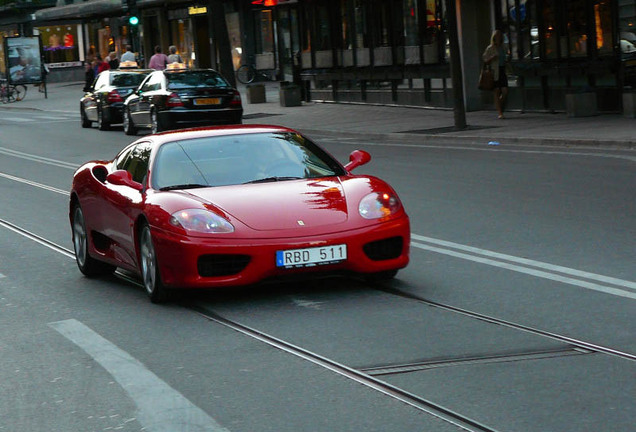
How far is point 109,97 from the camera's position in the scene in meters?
34.4

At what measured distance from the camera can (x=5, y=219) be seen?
610 inches

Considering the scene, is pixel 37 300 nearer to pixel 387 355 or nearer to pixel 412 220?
pixel 387 355

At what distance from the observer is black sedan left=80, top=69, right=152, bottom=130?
34219 mm

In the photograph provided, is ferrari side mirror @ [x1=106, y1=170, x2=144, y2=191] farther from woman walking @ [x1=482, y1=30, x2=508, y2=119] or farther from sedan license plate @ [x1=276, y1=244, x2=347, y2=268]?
woman walking @ [x1=482, y1=30, x2=508, y2=119]

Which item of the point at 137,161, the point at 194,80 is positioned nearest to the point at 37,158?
the point at 194,80

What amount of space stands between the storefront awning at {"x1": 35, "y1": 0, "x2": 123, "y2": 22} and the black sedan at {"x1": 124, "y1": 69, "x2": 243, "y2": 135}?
3577 cm

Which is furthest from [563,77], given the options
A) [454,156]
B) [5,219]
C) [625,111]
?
[5,219]

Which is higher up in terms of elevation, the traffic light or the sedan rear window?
the traffic light

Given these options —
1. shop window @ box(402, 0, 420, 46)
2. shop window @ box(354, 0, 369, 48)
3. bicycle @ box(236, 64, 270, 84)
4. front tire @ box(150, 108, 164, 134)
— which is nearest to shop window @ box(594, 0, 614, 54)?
shop window @ box(402, 0, 420, 46)

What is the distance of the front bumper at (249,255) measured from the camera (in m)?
8.56

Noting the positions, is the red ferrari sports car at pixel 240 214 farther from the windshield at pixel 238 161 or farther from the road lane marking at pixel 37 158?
the road lane marking at pixel 37 158

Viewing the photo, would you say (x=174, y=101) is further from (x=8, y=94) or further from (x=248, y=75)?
(x=8, y=94)

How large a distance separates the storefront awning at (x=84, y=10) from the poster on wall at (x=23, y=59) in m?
5.95

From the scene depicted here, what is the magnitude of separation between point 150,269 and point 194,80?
21.4 metres
